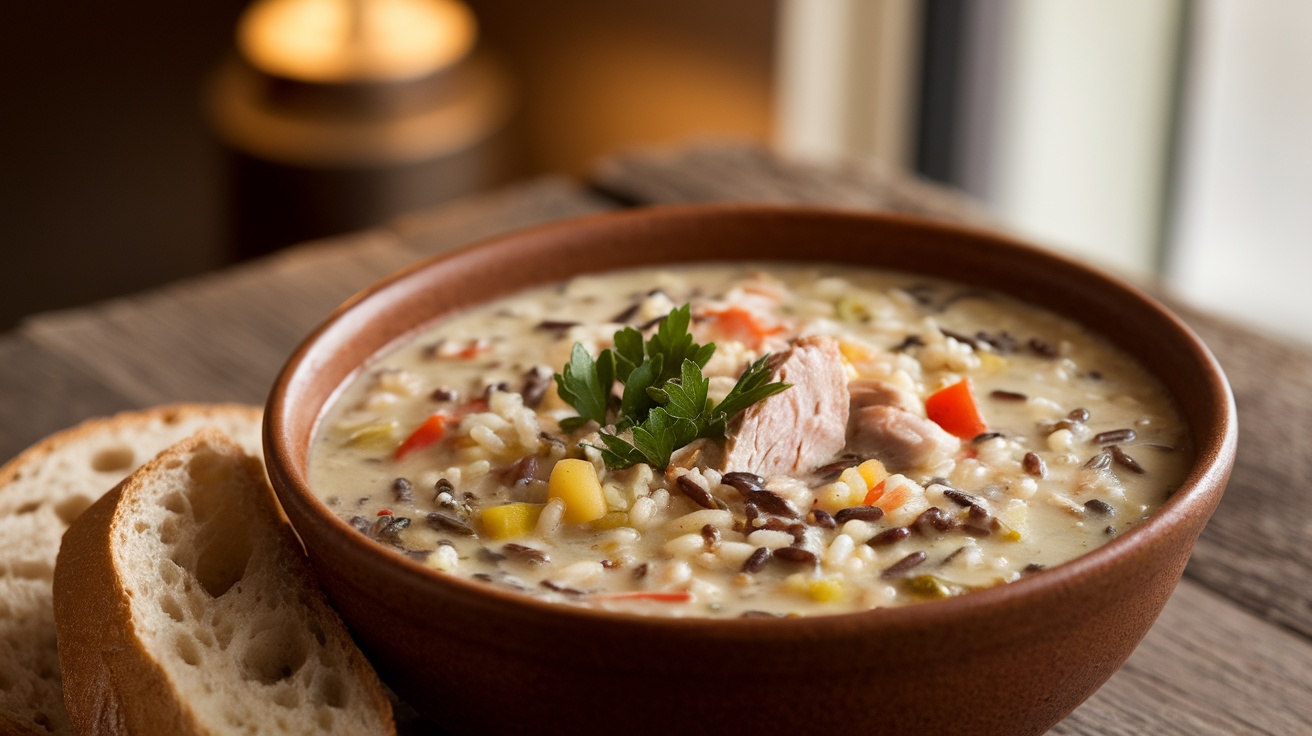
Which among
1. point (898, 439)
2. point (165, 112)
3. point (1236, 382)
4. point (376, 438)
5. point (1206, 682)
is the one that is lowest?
point (165, 112)

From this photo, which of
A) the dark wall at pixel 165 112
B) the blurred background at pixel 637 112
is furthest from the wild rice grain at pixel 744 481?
the dark wall at pixel 165 112

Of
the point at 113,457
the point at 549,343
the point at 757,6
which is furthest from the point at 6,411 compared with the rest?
the point at 757,6

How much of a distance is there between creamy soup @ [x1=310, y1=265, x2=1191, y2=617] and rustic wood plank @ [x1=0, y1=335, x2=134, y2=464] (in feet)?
2.99

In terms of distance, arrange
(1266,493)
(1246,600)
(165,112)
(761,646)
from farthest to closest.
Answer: (165,112)
(1266,493)
(1246,600)
(761,646)

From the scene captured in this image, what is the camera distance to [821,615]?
1.74 m

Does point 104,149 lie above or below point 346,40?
below

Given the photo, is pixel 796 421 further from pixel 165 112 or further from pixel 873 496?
pixel 165 112

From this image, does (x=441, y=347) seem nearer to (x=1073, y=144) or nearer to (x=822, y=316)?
(x=822, y=316)

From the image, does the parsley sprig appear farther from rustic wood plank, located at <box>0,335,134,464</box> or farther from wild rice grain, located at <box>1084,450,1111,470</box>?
rustic wood plank, located at <box>0,335,134,464</box>

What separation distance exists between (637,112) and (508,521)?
5.33 metres

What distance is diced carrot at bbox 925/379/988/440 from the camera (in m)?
2.34

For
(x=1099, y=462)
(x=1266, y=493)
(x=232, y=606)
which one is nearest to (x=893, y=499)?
(x=1099, y=462)

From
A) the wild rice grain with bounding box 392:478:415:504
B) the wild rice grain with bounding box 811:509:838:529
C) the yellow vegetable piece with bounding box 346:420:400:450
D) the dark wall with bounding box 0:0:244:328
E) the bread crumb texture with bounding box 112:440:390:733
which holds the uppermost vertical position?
the wild rice grain with bounding box 811:509:838:529

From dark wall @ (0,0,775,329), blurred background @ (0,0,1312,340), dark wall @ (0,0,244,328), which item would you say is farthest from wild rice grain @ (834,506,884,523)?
dark wall @ (0,0,244,328)
